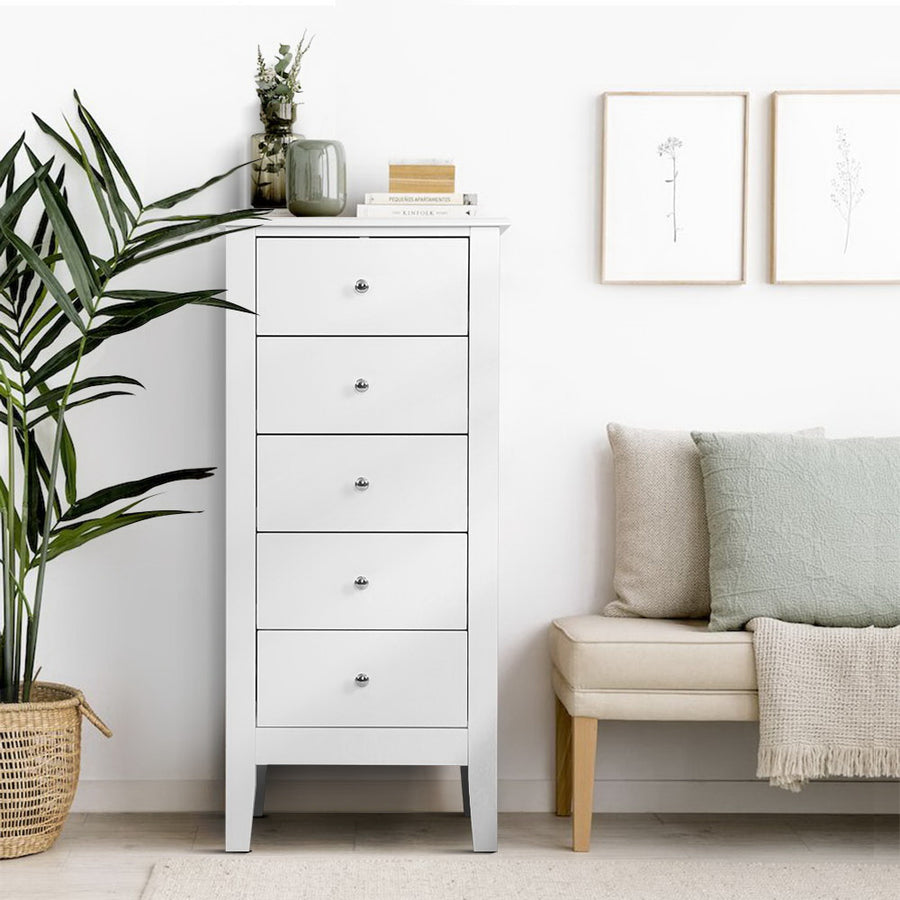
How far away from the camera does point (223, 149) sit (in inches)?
106

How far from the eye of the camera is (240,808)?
240 cm

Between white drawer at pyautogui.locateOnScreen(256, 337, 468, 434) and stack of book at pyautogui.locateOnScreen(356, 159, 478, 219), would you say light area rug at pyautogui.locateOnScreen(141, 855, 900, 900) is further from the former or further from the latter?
stack of book at pyautogui.locateOnScreen(356, 159, 478, 219)

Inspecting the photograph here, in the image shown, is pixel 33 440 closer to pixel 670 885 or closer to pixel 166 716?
pixel 166 716

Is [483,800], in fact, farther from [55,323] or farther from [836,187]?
[836,187]

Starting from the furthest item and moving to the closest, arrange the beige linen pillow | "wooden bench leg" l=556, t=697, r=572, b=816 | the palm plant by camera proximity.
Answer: "wooden bench leg" l=556, t=697, r=572, b=816
the beige linen pillow
the palm plant

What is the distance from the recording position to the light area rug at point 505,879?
2184 millimetres

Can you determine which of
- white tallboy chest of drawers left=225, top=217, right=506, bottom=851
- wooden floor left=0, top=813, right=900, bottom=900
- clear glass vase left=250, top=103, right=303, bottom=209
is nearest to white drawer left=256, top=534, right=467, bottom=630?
white tallboy chest of drawers left=225, top=217, right=506, bottom=851

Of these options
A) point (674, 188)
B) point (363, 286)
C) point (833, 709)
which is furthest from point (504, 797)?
point (674, 188)

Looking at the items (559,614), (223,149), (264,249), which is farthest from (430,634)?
(223,149)

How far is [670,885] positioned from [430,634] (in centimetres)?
70

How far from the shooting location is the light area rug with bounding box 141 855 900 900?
7.16 feet

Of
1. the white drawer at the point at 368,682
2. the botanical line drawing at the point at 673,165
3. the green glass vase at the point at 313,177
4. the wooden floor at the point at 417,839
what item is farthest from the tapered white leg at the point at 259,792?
the botanical line drawing at the point at 673,165

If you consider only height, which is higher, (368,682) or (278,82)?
(278,82)

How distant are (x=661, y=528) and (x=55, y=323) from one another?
1.49 metres
